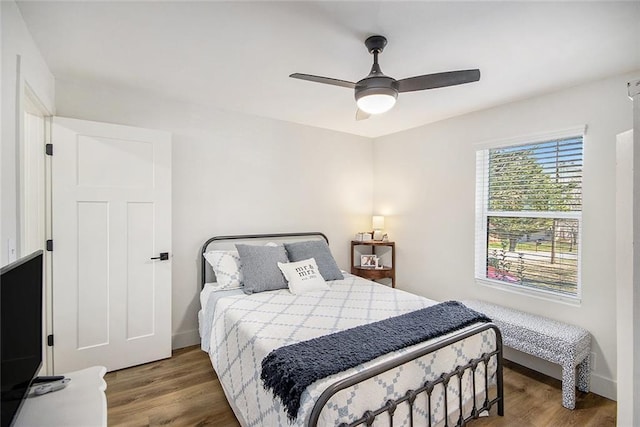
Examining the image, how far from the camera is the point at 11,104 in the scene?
1578 mm

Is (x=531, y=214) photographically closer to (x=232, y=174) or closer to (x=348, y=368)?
(x=348, y=368)

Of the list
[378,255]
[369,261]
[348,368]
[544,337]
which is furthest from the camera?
[378,255]

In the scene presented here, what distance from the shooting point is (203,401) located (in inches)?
91.0

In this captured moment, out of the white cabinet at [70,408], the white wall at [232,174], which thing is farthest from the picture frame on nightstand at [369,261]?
the white cabinet at [70,408]

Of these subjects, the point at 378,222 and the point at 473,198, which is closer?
the point at 473,198

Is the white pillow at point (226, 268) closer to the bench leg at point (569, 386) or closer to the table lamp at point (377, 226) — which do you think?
the table lamp at point (377, 226)

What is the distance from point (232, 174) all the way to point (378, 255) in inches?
95.4

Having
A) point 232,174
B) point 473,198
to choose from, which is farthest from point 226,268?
point 473,198

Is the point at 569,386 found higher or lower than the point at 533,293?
lower

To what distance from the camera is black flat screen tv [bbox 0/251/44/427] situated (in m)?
0.97

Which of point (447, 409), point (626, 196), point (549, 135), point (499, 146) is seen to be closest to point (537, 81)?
point (549, 135)

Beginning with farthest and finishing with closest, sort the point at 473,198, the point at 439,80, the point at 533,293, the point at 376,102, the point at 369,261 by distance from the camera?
the point at 369,261
the point at 473,198
the point at 533,293
the point at 376,102
the point at 439,80

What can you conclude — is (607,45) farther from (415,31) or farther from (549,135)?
(415,31)

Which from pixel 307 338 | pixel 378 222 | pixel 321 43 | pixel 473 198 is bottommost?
pixel 307 338
